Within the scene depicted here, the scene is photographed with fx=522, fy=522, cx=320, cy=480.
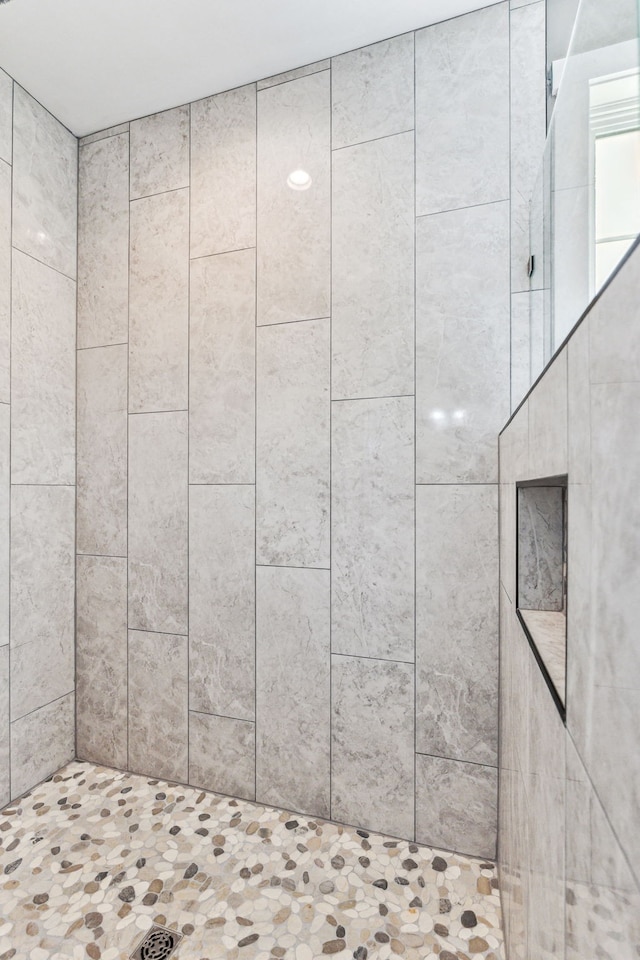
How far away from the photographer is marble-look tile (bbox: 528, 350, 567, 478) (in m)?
0.53

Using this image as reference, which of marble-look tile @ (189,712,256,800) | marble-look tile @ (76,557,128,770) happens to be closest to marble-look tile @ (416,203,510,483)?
marble-look tile @ (189,712,256,800)

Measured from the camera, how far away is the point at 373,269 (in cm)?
156

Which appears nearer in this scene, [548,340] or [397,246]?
[548,340]

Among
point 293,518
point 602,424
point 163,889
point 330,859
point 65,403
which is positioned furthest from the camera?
point 65,403

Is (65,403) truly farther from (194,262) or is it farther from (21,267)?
(194,262)

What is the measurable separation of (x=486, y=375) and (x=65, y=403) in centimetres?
147

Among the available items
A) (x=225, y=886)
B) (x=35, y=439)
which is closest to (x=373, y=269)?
(x=35, y=439)

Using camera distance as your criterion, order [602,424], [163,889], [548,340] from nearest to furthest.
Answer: [602,424], [548,340], [163,889]

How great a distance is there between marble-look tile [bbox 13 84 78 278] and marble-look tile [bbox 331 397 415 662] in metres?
1.20

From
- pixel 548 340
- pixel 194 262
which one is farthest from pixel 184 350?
pixel 548 340

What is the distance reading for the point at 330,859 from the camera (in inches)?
56.5

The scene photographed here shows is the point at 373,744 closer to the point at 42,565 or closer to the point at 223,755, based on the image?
the point at 223,755

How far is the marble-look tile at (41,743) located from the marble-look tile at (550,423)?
6.00 feet

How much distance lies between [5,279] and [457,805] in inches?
83.1
